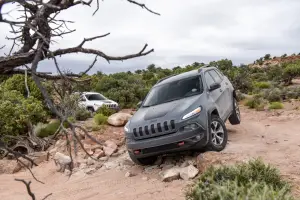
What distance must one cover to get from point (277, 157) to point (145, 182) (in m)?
2.78

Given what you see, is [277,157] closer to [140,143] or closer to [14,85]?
[140,143]

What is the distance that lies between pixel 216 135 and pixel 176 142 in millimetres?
1146

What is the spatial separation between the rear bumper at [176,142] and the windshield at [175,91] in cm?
134

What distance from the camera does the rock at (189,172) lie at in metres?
7.07

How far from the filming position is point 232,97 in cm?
1031

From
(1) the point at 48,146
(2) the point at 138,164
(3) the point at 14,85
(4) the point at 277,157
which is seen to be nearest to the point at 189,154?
(2) the point at 138,164

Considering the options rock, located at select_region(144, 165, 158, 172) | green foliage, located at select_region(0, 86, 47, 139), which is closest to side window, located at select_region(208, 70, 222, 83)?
rock, located at select_region(144, 165, 158, 172)

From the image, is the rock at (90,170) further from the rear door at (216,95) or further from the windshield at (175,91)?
the rear door at (216,95)

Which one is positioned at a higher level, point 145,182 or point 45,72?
point 45,72

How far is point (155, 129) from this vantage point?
7465mm

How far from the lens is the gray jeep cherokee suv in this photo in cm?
739

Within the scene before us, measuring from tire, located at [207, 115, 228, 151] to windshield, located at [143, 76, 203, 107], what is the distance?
0.82 metres

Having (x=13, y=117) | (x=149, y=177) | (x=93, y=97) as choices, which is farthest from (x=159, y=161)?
(x=93, y=97)

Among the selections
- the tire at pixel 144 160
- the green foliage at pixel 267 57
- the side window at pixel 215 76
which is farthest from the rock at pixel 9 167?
the green foliage at pixel 267 57
